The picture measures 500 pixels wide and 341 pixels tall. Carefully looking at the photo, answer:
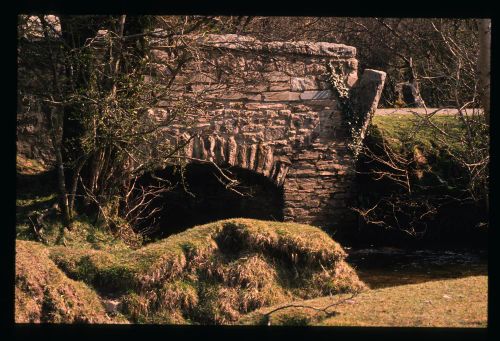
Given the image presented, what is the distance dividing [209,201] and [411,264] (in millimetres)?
3242

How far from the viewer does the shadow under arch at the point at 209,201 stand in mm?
12469

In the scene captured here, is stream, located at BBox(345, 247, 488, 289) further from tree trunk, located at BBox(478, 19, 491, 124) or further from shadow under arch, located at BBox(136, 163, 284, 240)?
tree trunk, located at BBox(478, 19, 491, 124)

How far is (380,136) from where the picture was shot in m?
12.6

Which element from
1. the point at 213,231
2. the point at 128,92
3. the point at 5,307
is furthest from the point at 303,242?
the point at 5,307

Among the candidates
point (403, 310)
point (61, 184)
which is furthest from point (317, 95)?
point (403, 310)

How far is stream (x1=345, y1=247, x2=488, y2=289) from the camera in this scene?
10336mm

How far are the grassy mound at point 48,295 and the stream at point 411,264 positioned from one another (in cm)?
364

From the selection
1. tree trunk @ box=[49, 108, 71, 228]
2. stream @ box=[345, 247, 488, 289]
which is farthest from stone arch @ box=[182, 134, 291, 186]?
tree trunk @ box=[49, 108, 71, 228]

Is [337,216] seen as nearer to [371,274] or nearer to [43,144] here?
[371,274]

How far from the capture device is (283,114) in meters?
12.0

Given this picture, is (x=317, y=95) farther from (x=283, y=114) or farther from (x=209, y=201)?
(x=209, y=201)

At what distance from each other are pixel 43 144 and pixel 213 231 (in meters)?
3.41

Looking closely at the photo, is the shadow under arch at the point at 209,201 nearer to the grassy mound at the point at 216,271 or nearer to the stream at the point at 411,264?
the stream at the point at 411,264

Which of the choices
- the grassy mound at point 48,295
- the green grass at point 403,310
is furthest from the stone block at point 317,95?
the grassy mound at point 48,295
